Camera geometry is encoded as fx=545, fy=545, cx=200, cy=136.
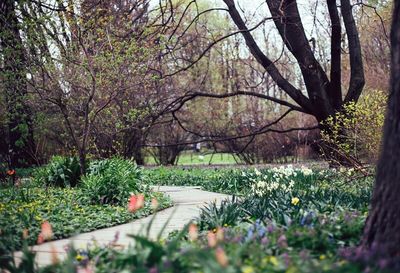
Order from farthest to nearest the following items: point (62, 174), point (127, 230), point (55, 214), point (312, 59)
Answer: point (312, 59) → point (62, 174) → point (55, 214) → point (127, 230)

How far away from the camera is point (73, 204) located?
24.5ft

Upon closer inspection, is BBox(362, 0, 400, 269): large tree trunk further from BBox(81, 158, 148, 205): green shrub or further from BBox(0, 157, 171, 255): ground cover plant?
BBox(81, 158, 148, 205): green shrub

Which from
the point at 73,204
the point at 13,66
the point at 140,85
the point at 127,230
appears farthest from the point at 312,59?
the point at 127,230

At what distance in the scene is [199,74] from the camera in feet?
76.3

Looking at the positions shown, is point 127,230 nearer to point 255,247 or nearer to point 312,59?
point 255,247

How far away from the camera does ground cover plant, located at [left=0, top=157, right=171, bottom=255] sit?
5289 mm

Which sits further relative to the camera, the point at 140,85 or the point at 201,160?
the point at 201,160

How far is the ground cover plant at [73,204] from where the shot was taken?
5289 millimetres

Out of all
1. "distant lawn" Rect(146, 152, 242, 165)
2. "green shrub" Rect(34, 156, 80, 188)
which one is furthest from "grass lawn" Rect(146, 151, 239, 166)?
"green shrub" Rect(34, 156, 80, 188)

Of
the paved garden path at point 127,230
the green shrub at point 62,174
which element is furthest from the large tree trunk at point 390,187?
the green shrub at point 62,174

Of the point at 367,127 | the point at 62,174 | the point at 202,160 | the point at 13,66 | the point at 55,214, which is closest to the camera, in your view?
the point at 55,214

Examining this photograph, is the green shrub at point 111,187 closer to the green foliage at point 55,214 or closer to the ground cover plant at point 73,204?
the ground cover plant at point 73,204

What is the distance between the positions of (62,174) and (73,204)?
304cm

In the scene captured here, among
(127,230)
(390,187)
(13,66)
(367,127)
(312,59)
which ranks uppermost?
(312,59)
